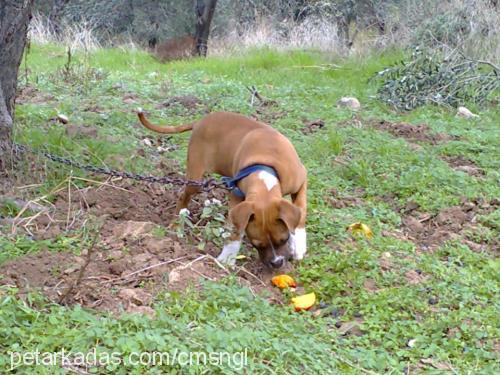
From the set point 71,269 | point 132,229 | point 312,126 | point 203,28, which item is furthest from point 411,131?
point 203,28

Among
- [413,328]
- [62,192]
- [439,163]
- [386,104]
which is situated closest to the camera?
[413,328]

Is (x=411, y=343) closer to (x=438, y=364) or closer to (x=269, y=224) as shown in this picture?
(x=438, y=364)

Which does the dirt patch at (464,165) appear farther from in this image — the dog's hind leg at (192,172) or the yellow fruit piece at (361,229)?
the dog's hind leg at (192,172)

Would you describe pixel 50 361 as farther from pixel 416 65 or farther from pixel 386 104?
pixel 416 65

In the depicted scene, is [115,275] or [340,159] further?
[340,159]

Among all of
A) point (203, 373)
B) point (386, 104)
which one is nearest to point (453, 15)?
point (386, 104)

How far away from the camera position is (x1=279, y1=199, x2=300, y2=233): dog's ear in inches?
196

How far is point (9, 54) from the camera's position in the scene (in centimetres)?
605

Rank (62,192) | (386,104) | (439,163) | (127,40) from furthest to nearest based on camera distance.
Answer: (127,40) → (386,104) → (439,163) → (62,192)

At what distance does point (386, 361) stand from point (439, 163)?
12.1ft

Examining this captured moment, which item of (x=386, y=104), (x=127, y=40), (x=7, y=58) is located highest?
(x=7, y=58)

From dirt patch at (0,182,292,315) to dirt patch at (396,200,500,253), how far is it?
1.36 metres

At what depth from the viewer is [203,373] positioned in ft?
10.8

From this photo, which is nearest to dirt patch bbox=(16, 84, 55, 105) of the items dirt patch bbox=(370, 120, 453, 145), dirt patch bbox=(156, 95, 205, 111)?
dirt patch bbox=(156, 95, 205, 111)
